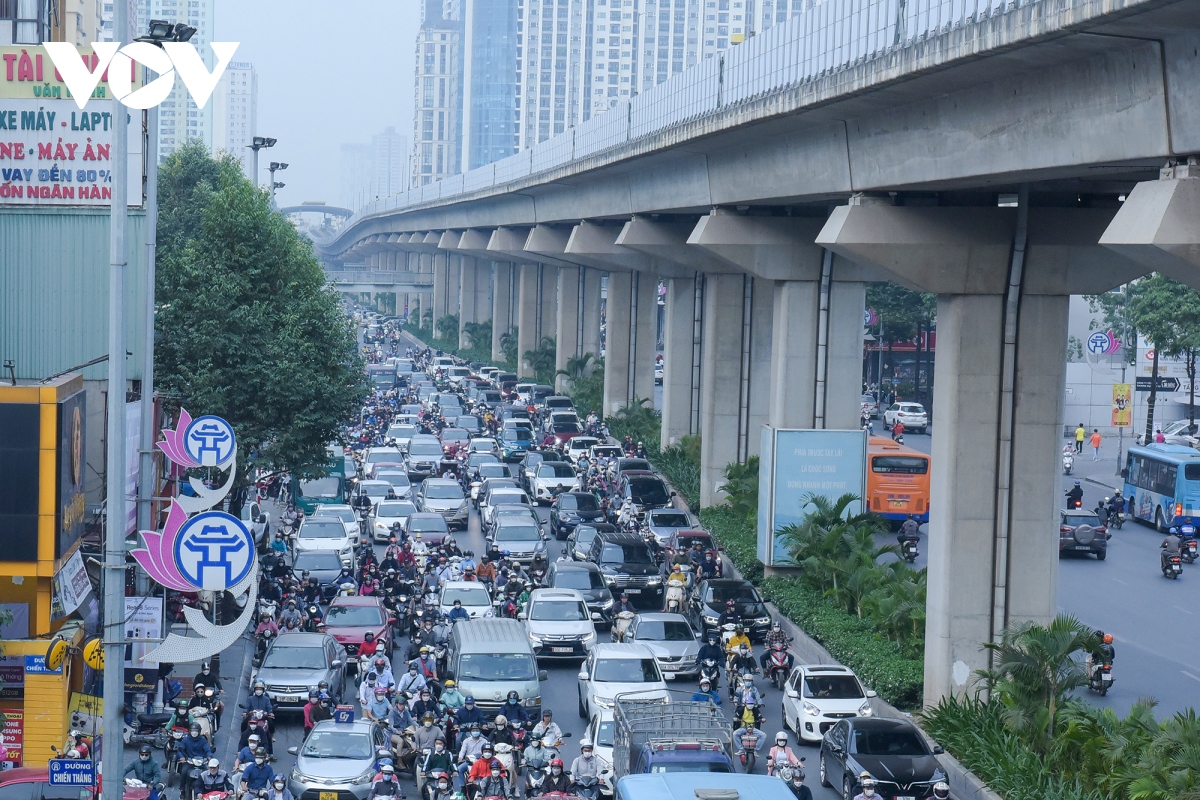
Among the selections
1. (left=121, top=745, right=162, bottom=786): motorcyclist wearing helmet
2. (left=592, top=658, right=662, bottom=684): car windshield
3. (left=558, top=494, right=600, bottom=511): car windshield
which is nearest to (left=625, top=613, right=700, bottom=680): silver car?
(left=592, top=658, right=662, bottom=684): car windshield

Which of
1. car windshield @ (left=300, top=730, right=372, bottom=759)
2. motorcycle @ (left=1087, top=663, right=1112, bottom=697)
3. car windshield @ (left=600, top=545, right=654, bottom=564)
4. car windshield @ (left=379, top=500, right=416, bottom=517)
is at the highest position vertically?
car windshield @ (left=379, top=500, right=416, bottom=517)

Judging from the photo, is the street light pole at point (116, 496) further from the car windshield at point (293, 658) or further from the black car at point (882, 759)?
the car windshield at point (293, 658)

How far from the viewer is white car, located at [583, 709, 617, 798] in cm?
1830

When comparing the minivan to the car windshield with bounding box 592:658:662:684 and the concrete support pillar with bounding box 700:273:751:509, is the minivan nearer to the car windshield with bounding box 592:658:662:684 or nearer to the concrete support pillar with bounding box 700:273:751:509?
the car windshield with bounding box 592:658:662:684

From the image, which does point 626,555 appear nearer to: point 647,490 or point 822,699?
point 647,490

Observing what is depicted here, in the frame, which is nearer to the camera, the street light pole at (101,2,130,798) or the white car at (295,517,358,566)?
the street light pole at (101,2,130,798)

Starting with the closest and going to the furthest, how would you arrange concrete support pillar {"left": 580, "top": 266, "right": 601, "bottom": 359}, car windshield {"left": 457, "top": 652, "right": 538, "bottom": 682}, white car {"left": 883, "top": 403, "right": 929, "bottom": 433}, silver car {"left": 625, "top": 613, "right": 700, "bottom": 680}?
car windshield {"left": 457, "top": 652, "right": 538, "bottom": 682}
silver car {"left": 625, "top": 613, "right": 700, "bottom": 680}
white car {"left": 883, "top": 403, "right": 929, "bottom": 433}
concrete support pillar {"left": 580, "top": 266, "right": 601, "bottom": 359}

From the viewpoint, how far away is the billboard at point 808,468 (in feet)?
99.7

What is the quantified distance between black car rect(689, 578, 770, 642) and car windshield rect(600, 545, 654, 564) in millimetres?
2866

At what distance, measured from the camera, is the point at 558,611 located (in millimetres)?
26531

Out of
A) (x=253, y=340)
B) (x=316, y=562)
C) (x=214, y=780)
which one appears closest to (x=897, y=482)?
(x=316, y=562)

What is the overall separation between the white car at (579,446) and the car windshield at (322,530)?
17.1 metres

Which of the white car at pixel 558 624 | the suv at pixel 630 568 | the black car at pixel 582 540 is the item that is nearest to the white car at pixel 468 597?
the white car at pixel 558 624

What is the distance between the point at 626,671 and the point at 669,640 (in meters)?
3.23
